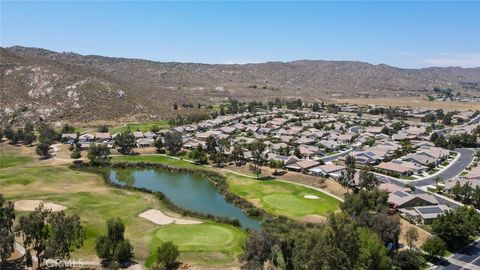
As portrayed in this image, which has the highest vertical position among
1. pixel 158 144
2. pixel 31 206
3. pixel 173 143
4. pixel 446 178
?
pixel 173 143

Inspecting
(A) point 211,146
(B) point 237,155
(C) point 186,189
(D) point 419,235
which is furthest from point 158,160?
(D) point 419,235

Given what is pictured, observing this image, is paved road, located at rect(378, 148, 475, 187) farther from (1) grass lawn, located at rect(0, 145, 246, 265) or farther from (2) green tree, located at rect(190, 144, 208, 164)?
(1) grass lawn, located at rect(0, 145, 246, 265)

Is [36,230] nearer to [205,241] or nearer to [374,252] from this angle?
[205,241]

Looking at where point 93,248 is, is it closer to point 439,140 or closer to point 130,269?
point 130,269

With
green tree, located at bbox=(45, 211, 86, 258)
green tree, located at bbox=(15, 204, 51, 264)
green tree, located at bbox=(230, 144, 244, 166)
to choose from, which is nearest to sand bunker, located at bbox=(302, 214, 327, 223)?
green tree, located at bbox=(45, 211, 86, 258)

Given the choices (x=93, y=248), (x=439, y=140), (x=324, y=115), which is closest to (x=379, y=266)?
(x=93, y=248)

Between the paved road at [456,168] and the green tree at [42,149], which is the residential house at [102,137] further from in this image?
the paved road at [456,168]
